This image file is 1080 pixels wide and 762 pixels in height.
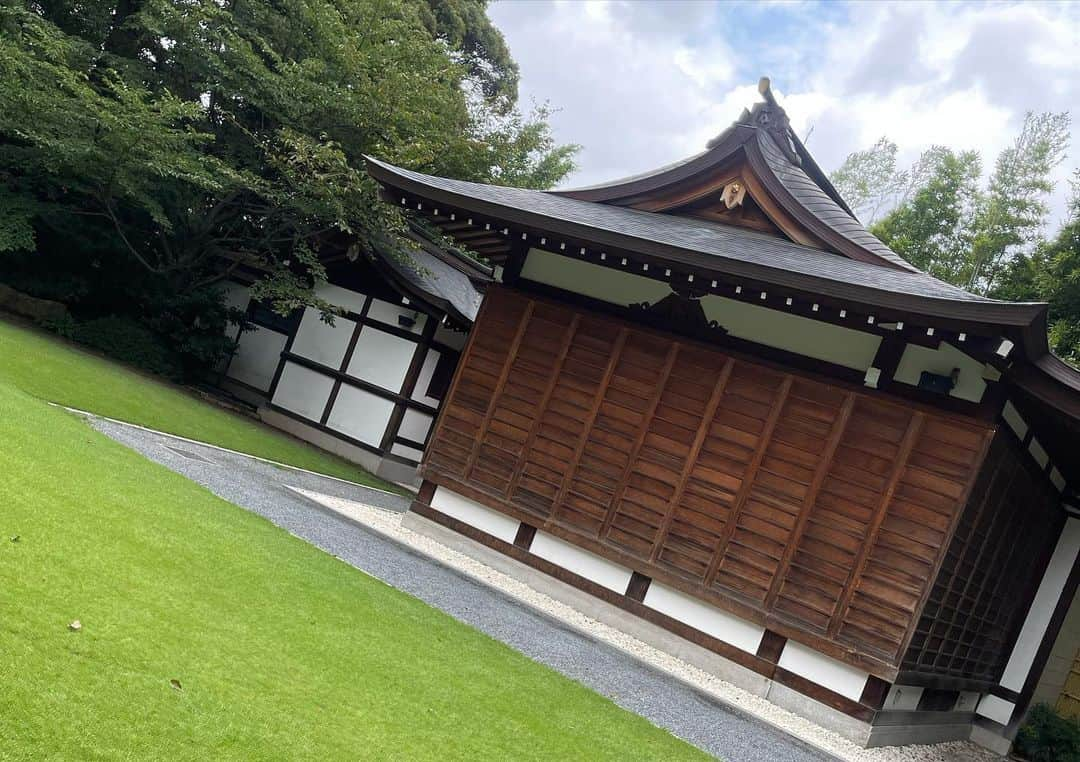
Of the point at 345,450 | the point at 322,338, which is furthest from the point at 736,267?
the point at 322,338

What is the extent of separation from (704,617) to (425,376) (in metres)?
9.10

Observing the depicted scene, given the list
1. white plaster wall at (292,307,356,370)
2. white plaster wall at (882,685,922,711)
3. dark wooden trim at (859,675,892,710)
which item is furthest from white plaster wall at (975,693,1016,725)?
white plaster wall at (292,307,356,370)

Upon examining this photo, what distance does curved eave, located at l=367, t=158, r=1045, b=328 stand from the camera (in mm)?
6109

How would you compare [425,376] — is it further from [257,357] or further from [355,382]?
[257,357]

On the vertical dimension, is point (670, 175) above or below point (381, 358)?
above

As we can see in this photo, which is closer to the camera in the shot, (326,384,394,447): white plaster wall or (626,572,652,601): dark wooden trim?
(626,572,652,601): dark wooden trim

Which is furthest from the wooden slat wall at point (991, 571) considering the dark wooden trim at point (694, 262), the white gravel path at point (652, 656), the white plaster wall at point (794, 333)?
the dark wooden trim at point (694, 262)

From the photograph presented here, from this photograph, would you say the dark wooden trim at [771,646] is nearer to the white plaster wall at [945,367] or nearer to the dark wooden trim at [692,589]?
the dark wooden trim at [692,589]

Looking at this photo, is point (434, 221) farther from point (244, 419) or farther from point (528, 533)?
point (244, 419)

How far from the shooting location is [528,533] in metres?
8.77

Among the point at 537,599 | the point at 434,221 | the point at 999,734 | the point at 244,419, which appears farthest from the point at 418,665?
the point at 244,419

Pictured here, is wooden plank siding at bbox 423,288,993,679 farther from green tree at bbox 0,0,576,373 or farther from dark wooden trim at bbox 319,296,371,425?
dark wooden trim at bbox 319,296,371,425

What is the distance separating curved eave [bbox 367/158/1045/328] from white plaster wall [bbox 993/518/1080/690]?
15.9 feet

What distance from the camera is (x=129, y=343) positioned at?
1529 cm
